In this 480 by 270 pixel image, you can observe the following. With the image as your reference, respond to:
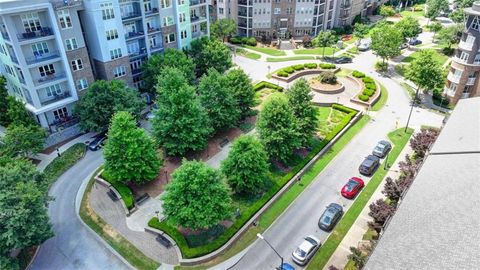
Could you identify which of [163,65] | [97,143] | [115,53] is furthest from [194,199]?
[115,53]

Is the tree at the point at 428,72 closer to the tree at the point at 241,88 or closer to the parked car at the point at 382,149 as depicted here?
the parked car at the point at 382,149

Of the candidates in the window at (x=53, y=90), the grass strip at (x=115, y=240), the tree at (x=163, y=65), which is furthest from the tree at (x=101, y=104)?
the grass strip at (x=115, y=240)

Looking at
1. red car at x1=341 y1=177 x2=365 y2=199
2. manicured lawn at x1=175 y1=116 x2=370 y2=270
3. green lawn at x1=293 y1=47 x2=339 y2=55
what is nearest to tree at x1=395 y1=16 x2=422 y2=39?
green lawn at x1=293 y1=47 x2=339 y2=55

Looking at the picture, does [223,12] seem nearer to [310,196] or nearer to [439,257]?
[310,196]

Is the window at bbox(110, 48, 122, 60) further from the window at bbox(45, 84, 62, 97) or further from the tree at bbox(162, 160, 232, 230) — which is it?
the tree at bbox(162, 160, 232, 230)

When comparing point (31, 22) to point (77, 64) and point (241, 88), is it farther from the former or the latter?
point (241, 88)

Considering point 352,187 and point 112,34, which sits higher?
point 112,34

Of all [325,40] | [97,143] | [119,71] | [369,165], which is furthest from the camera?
[325,40]
